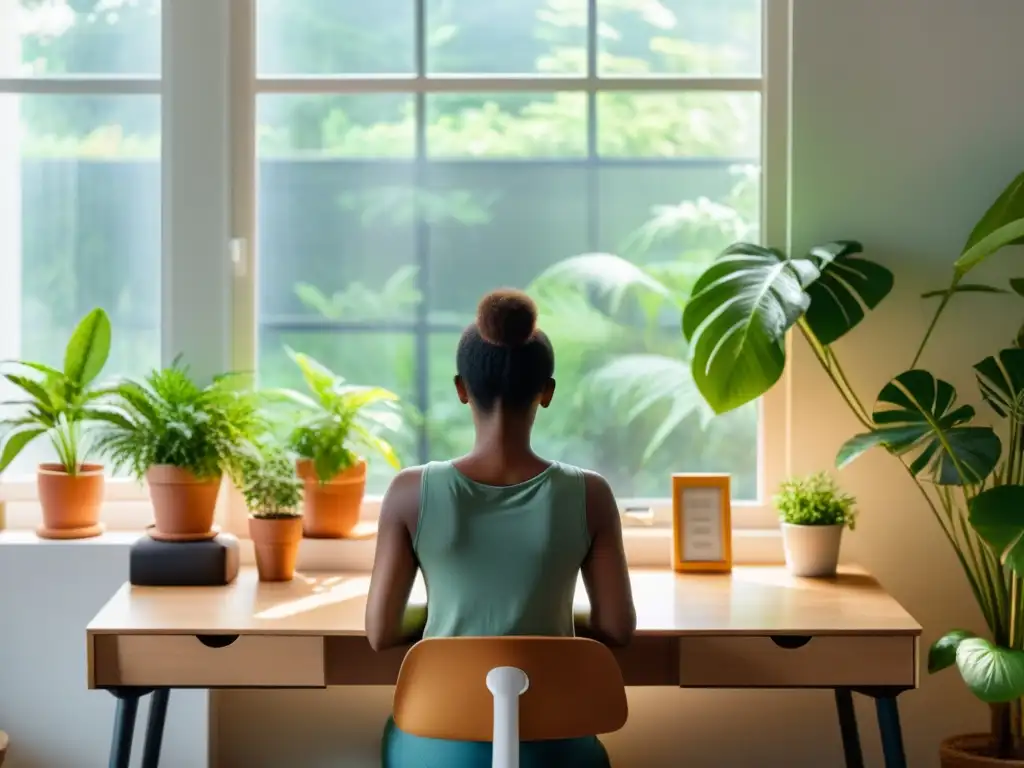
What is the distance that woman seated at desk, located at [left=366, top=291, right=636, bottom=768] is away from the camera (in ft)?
7.06

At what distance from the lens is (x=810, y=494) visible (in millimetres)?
2986

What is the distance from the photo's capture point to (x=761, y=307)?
2.72 meters

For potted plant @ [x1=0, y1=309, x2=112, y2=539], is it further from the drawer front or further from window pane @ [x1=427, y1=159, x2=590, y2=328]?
the drawer front

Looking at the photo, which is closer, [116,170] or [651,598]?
[651,598]

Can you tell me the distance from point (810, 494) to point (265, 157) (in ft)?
5.15

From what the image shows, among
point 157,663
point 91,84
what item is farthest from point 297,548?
point 91,84

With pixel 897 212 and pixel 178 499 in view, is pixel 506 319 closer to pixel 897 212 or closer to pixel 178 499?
pixel 178 499

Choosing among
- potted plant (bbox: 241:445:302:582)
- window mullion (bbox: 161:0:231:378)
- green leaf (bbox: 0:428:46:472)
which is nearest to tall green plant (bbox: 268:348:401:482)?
potted plant (bbox: 241:445:302:582)

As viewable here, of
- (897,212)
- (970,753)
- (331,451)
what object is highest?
(897,212)

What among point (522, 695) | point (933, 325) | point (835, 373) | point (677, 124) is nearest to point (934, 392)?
point (933, 325)

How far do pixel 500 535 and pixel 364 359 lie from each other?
1226 millimetres

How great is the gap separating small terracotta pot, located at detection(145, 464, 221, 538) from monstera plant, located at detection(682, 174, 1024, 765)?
3.70 feet

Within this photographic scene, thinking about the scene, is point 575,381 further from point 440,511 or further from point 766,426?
point 440,511

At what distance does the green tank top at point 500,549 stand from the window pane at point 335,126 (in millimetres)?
1316
